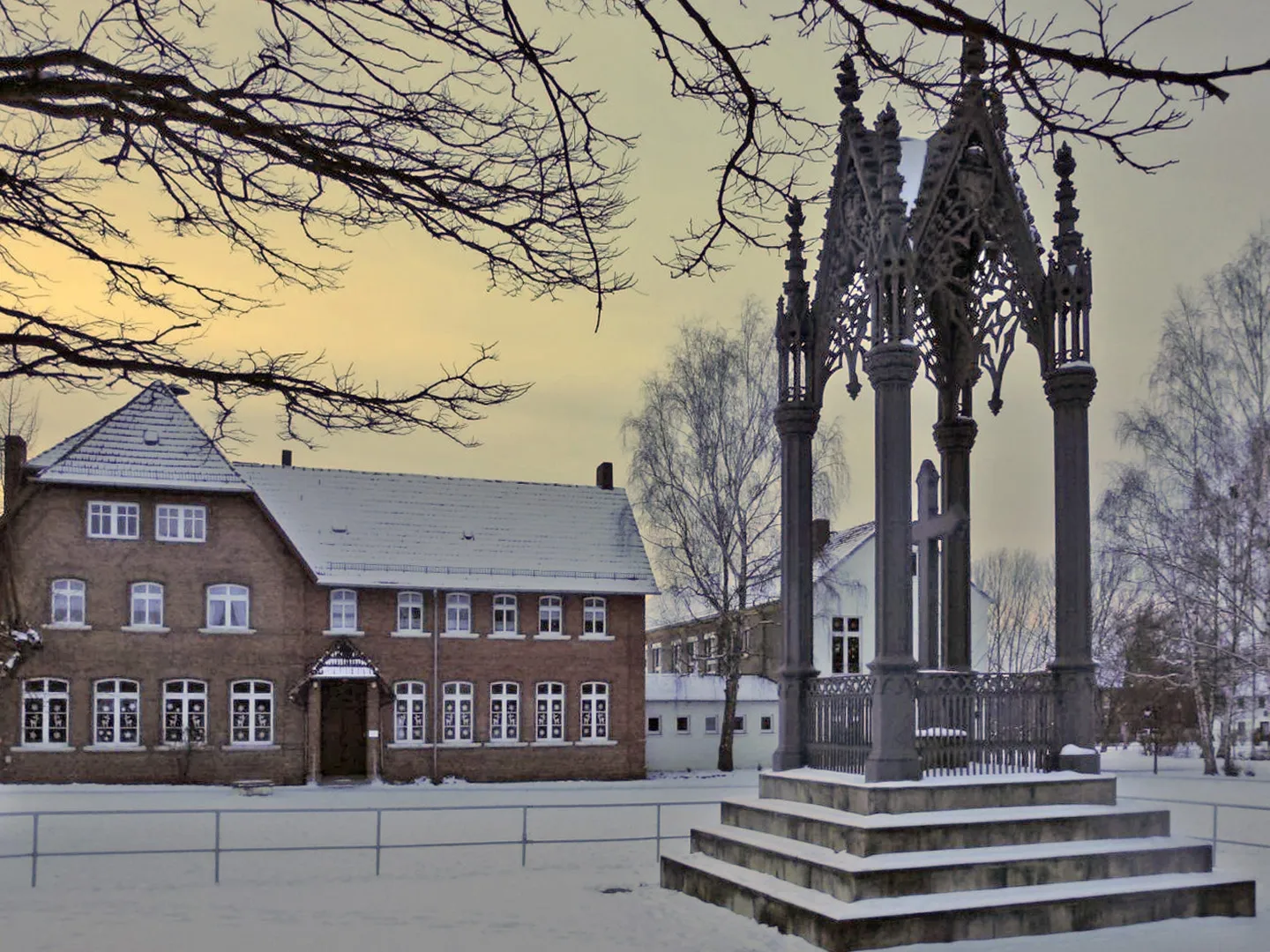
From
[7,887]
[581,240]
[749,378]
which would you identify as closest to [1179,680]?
[749,378]

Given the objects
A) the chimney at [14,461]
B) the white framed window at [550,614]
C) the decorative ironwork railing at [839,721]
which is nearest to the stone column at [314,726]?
the white framed window at [550,614]

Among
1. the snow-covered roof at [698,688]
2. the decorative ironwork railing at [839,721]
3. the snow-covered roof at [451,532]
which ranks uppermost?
the snow-covered roof at [451,532]

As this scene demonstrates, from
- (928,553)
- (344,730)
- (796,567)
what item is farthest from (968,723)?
(344,730)

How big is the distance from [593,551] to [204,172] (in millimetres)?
31839

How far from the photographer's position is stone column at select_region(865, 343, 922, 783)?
34.2ft

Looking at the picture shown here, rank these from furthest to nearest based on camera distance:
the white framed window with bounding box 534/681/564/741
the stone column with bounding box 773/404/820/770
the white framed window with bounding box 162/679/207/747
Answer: the white framed window with bounding box 534/681/564/741 < the white framed window with bounding box 162/679/207/747 < the stone column with bounding box 773/404/820/770

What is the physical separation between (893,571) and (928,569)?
174 centimetres

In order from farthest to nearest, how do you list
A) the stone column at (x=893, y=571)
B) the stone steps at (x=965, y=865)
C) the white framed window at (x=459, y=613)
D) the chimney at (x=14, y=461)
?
the white framed window at (x=459, y=613)
the chimney at (x=14, y=461)
the stone column at (x=893, y=571)
the stone steps at (x=965, y=865)

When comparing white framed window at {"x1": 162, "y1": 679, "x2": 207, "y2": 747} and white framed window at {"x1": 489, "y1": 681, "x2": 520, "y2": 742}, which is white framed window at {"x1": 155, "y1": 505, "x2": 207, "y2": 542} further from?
Result: white framed window at {"x1": 489, "y1": 681, "x2": 520, "y2": 742}

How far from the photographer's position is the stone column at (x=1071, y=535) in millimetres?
11344

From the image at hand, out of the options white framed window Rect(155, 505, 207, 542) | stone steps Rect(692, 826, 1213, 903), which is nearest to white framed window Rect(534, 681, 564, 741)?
white framed window Rect(155, 505, 207, 542)

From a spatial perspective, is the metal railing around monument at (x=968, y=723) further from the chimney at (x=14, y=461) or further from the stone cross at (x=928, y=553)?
the chimney at (x=14, y=461)

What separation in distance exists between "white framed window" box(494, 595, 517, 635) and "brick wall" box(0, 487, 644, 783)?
9.7 inches

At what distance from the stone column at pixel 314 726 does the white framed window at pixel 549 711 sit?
5.89 meters
